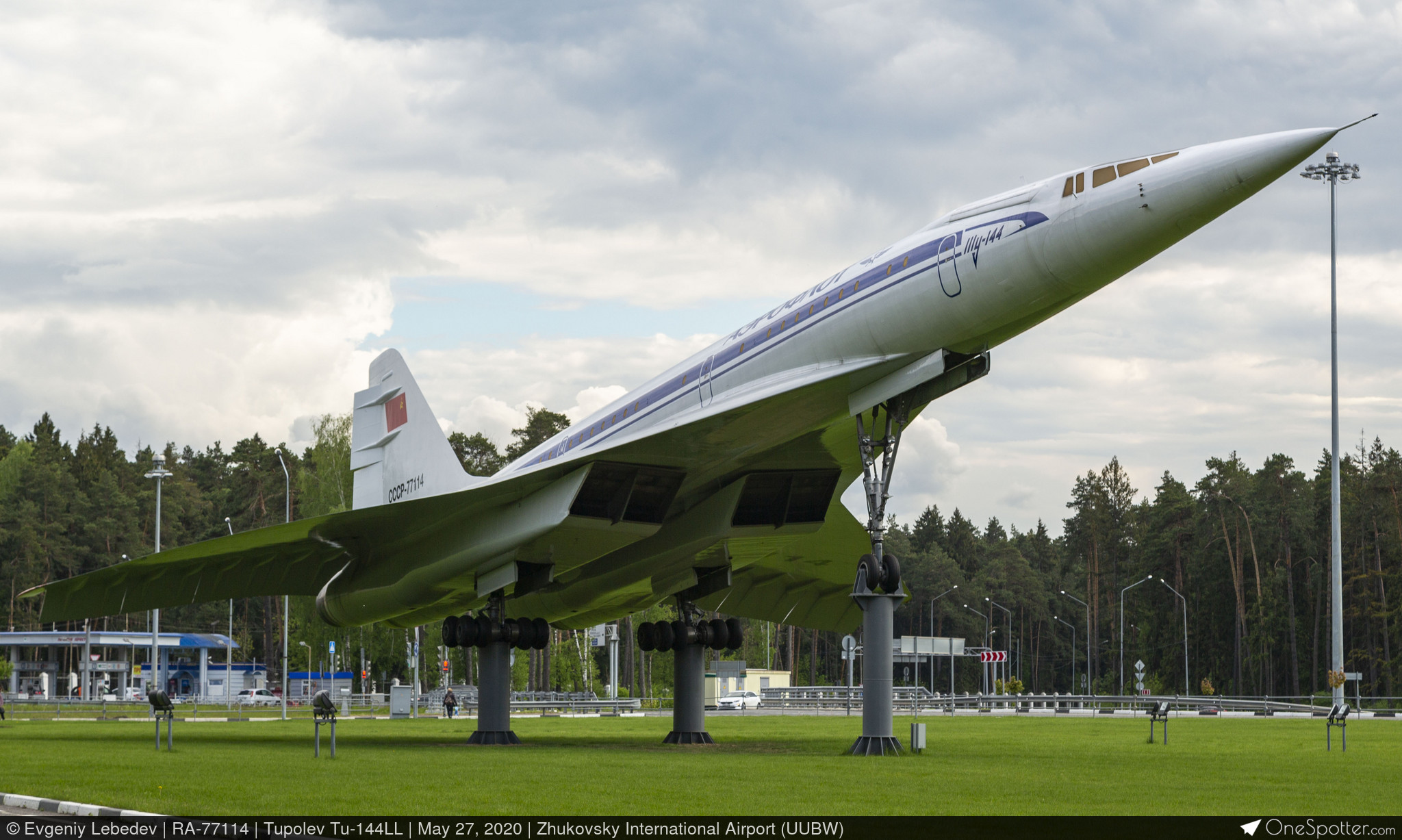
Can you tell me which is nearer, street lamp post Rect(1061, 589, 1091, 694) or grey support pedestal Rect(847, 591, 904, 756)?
grey support pedestal Rect(847, 591, 904, 756)

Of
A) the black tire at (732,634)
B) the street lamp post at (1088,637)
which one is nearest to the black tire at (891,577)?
the black tire at (732,634)

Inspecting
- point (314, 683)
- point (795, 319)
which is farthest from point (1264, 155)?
point (314, 683)

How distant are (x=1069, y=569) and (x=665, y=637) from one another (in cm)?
8187

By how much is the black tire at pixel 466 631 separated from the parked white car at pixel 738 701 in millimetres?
26721

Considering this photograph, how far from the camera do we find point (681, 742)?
19766 millimetres

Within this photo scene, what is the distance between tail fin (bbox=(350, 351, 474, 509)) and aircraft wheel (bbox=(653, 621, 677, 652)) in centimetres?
397

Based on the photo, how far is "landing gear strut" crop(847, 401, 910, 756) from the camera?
1431 cm

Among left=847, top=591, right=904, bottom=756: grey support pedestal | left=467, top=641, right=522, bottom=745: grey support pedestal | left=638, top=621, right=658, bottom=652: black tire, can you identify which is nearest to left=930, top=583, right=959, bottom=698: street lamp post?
left=638, top=621, right=658, bottom=652: black tire

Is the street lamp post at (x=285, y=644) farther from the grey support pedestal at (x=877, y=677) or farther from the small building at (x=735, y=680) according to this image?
the grey support pedestal at (x=877, y=677)

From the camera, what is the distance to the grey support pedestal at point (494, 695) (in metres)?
19.7

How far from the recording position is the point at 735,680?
55406 millimetres

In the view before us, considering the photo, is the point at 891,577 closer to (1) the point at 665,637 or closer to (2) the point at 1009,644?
(1) the point at 665,637

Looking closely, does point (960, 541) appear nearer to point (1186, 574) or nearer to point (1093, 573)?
point (1093, 573)
